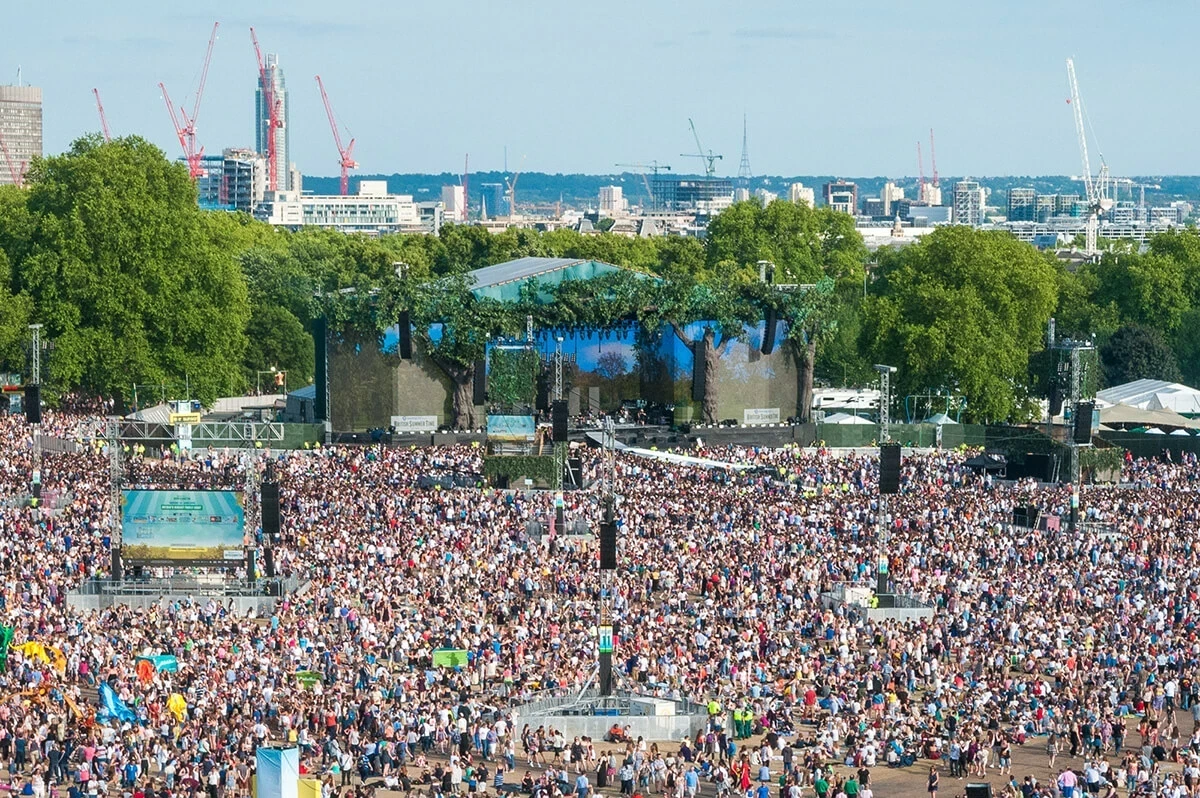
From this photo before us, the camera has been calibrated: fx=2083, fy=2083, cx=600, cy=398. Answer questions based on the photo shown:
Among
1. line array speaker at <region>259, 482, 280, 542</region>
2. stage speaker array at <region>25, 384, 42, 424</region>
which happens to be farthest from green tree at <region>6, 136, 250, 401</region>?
line array speaker at <region>259, 482, 280, 542</region>

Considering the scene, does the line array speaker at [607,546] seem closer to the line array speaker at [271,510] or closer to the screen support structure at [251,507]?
the screen support structure at [251,507]

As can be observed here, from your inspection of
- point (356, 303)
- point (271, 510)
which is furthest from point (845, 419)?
point (271, 510)

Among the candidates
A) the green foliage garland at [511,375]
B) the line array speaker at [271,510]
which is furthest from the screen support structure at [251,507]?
the green foliage garland at [511,375]

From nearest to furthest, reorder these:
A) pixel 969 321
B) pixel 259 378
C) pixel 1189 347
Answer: pixel 969 321
pixel 1189 347
pixel 259 378

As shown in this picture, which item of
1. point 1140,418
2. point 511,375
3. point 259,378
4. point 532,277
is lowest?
point 1140,418

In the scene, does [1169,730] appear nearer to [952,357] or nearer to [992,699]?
[992,699]

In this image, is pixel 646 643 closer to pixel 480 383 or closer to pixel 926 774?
pixel 926 774

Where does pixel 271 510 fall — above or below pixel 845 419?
below
